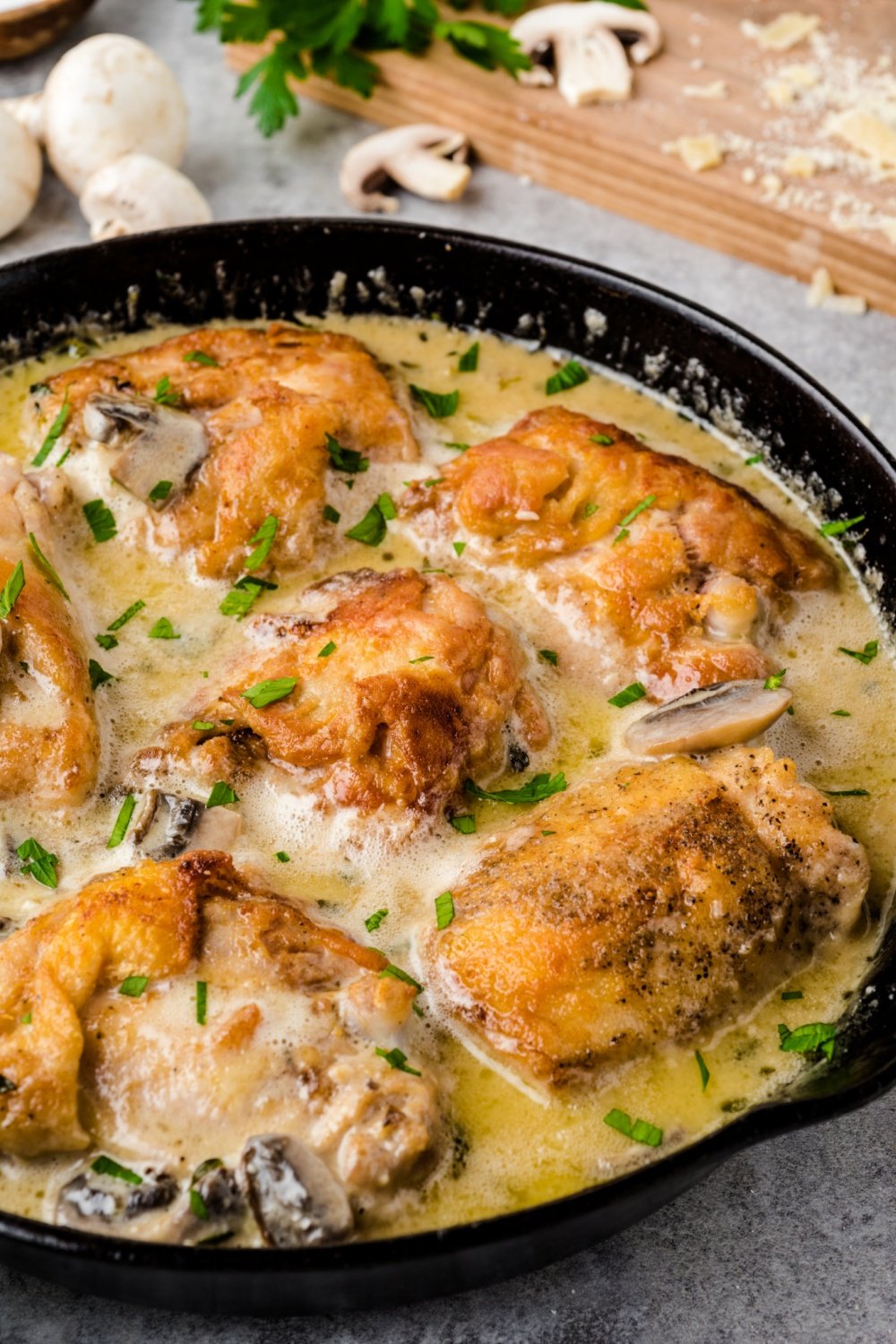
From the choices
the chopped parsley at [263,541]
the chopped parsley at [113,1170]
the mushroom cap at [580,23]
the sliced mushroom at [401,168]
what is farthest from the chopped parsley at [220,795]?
the mushroom cap at [580,23]

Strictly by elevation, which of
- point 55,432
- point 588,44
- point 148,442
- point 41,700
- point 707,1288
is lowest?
point 707,1288

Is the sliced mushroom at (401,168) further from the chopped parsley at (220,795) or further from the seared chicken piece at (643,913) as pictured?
the seared chicken piece at (643,913)

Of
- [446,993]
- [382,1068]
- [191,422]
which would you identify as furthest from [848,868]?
[191,422]

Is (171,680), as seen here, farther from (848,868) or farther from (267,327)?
(848,868)

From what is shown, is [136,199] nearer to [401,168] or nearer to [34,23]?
[401,168]

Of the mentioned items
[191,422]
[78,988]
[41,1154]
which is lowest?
[41,1154]

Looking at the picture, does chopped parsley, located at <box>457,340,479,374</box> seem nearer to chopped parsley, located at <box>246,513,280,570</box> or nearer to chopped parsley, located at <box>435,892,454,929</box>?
chopped parsley, located at <box>246,513,280,570</box>

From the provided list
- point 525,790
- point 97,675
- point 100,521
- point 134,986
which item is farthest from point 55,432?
point 134,986
